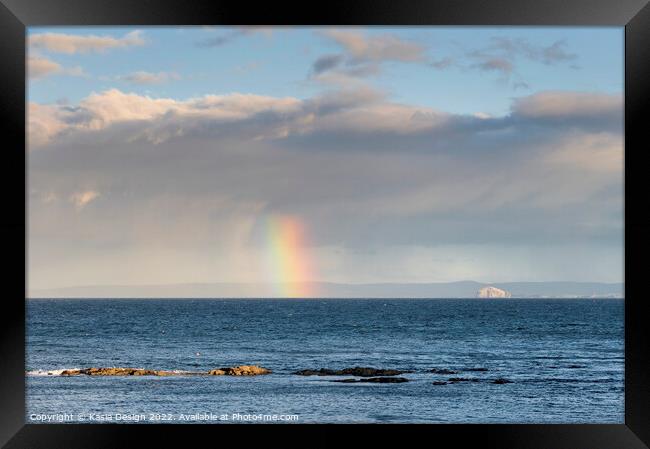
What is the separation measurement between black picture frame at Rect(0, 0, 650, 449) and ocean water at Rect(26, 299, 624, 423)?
11.5 metres

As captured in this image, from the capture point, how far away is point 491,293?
6238 centimetres

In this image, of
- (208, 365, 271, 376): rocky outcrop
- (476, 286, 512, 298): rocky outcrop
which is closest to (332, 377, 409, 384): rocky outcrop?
(208, 365, 271, 376): rocky outcrop

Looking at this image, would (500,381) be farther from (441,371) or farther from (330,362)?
(330,362)

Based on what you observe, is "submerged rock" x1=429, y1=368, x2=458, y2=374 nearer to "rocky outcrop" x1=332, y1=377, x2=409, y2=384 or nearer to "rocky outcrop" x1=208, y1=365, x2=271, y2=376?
"rocky outcrop" x1=332, y1=377, x2=409, y2=384

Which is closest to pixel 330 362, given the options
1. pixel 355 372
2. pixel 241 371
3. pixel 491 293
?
pixel 355 372

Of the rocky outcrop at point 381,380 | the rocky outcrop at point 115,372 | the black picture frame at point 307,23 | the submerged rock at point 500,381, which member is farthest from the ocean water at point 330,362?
the black picture frame at point 307,23

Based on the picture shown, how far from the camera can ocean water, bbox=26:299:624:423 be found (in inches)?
787

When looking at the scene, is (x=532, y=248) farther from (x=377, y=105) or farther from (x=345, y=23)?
(x=345, y=23)

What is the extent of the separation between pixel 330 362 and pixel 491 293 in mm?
35021

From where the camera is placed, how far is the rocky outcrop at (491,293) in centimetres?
6138

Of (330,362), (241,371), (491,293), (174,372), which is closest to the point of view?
(241,371)

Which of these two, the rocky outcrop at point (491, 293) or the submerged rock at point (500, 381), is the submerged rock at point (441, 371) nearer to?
the submerged rock at point (500, 381)

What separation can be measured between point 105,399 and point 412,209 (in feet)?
119

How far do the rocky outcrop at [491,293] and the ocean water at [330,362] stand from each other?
276 cm
